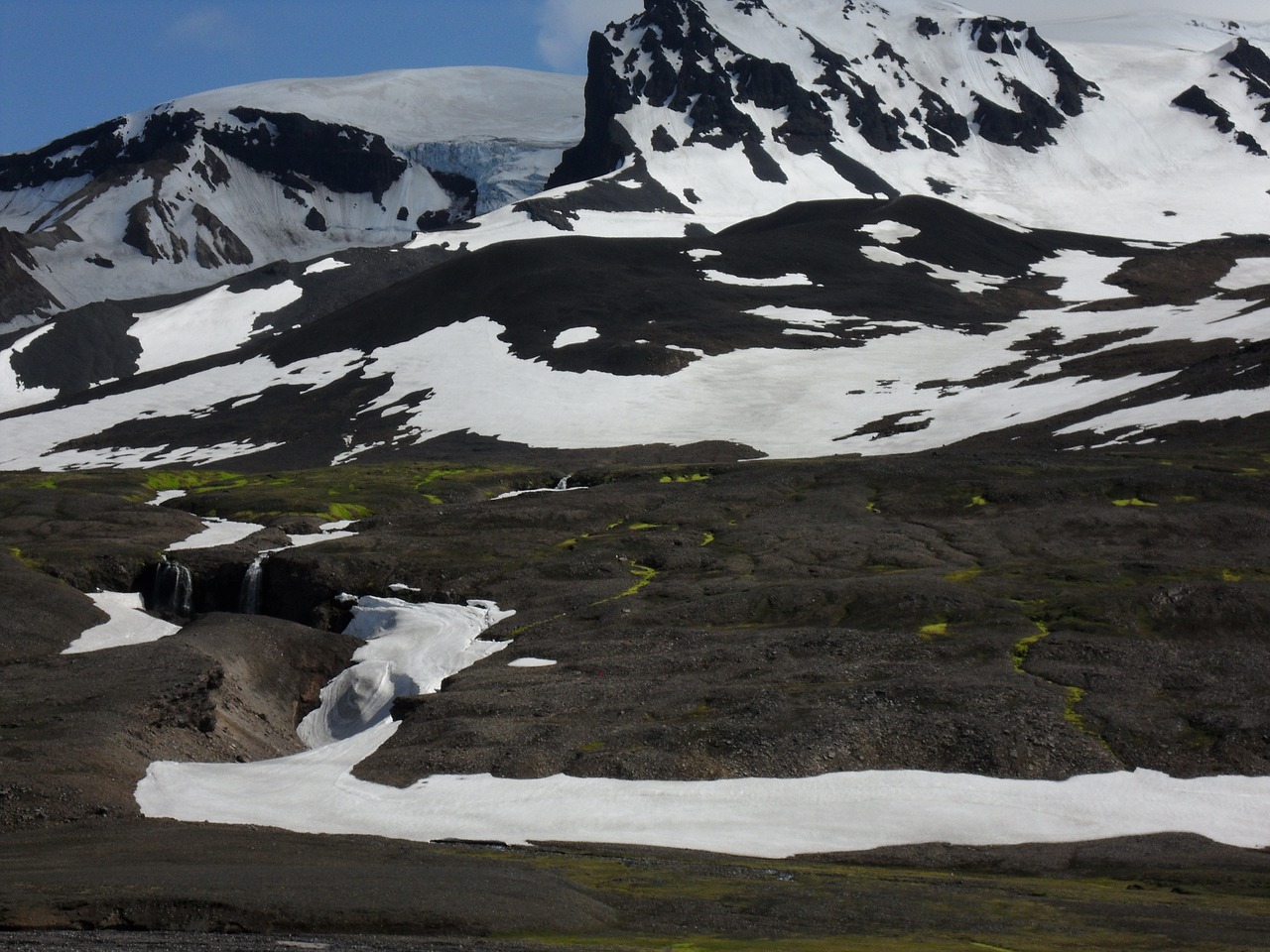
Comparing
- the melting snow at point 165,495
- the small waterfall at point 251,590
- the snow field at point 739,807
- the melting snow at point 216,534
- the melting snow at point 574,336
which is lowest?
the snow field at point 739,807

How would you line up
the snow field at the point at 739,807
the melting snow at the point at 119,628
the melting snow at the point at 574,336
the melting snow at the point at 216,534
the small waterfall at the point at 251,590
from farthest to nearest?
the melting snow at the point at 574,336 < the melting snow at the point at 216,534 < the small waterfall at the point at 251,590 < the melting snow at the point at 119,628 < the snow field at the point at 739,807

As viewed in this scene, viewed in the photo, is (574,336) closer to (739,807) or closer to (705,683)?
(705,683)

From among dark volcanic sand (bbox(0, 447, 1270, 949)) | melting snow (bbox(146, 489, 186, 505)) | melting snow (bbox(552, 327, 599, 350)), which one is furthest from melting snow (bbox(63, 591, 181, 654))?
melting snow (bbox(552, 327, 599, 350))

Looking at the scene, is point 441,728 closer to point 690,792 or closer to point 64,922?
point 690,792

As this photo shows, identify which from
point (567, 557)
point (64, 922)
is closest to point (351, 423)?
point (567, 557)

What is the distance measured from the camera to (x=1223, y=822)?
42250mm

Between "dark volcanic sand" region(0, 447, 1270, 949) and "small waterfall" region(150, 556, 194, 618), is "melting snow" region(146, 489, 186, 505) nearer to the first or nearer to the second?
"dark volcanic sand" region(0, 447, 1270, 949)

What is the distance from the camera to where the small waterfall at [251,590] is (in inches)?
3157

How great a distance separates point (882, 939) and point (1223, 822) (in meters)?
19.0

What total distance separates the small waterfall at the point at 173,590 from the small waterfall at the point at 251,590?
119 inches

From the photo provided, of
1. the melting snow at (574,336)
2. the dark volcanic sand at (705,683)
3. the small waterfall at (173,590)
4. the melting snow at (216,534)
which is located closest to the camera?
the dark volcanic sand at (705,683)

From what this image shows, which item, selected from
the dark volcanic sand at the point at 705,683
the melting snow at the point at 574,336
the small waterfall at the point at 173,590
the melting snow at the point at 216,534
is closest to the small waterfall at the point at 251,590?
the dark volcanic sand at the point at 705,683

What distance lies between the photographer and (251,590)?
8044 cm

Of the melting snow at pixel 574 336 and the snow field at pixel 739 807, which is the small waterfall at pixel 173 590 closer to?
the snow field at pixel 739 807
